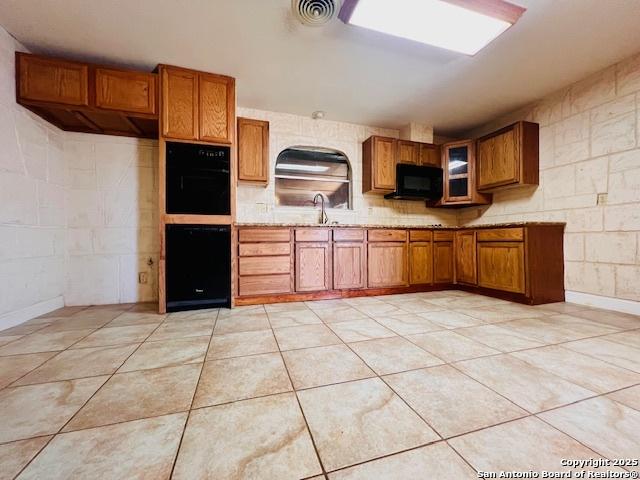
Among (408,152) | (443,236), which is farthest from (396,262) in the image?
(408,152)

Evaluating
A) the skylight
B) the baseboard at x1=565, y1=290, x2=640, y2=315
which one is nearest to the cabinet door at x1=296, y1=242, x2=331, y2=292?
the skylight

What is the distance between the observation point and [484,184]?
12.1 feet

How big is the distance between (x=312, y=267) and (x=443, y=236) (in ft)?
6.49

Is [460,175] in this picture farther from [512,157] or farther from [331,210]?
[331,210]

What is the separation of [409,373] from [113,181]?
139 inches

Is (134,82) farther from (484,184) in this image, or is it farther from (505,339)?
Answer: (484,184)

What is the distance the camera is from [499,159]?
3459 mm

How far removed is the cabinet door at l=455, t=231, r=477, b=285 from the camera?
341cm

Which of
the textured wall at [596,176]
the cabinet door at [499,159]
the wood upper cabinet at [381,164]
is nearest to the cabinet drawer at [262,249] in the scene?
the wood upper cabinet at [381,164]

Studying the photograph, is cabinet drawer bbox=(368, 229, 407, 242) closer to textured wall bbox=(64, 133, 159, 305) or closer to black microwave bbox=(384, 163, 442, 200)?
black microwave bbox=(384, 163, 442, 200)

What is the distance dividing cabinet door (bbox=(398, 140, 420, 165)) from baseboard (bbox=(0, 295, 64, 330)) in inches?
175

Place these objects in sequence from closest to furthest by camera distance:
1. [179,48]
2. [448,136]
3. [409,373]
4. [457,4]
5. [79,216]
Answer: [409,373]
[457,4]
[179,48]
[79,216]
[448,136]

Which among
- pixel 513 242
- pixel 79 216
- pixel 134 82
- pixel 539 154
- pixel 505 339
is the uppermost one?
pixel 134 82

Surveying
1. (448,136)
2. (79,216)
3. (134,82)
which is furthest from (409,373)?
(448,136)
